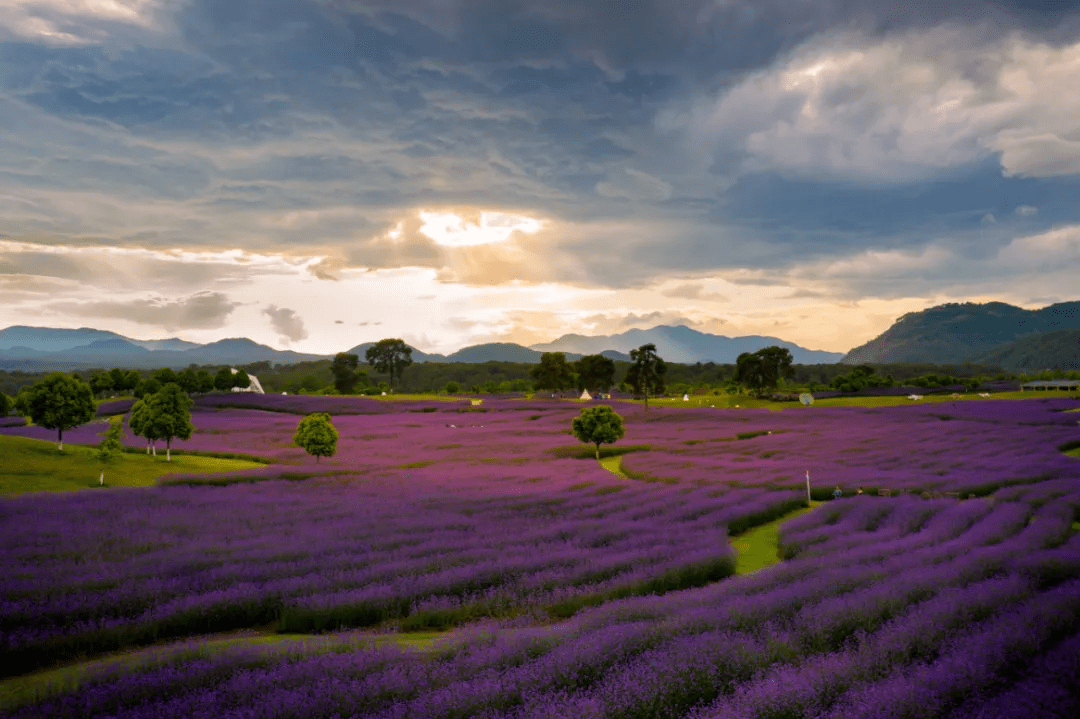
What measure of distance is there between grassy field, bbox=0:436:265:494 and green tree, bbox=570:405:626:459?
66.5ft

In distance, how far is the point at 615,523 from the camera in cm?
1766

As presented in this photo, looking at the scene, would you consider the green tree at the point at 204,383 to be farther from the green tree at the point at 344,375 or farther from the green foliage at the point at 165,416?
the green foliage at the point at 165,416

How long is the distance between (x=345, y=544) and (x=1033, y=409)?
6624 cm

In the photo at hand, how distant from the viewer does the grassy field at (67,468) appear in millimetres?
23953

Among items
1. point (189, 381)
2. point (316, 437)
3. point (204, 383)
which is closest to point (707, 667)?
point (316, 437)

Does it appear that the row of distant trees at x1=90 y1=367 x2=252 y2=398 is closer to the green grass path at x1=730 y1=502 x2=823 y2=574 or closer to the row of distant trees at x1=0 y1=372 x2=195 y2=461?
the row of distant trees at x1=0 y1=372 x2=195 y2=461

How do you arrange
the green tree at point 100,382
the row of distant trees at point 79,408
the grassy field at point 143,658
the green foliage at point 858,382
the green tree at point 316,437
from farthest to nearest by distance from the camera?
the green foliage at point 858,382 < the green tree at point 100,382 < the green tree at point 316,437 < the row of distant trees at point 79,408 < the grassy field at point 143,658

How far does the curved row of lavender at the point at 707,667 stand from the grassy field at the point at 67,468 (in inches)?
848

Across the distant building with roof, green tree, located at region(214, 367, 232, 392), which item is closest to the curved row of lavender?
green tree, located at region(214, 367, 232, 392)

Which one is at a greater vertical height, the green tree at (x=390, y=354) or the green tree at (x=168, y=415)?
the green tree at (x=390, y=354)

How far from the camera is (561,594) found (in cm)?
1132

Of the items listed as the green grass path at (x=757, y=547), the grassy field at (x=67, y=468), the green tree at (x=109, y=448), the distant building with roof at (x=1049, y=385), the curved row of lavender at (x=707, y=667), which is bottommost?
the green grass path at (x=757, y=547)

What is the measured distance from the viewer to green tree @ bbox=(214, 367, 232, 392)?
10251 cm

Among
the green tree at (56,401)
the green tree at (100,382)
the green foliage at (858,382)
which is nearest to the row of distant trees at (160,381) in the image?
the green tree at (100,382)
